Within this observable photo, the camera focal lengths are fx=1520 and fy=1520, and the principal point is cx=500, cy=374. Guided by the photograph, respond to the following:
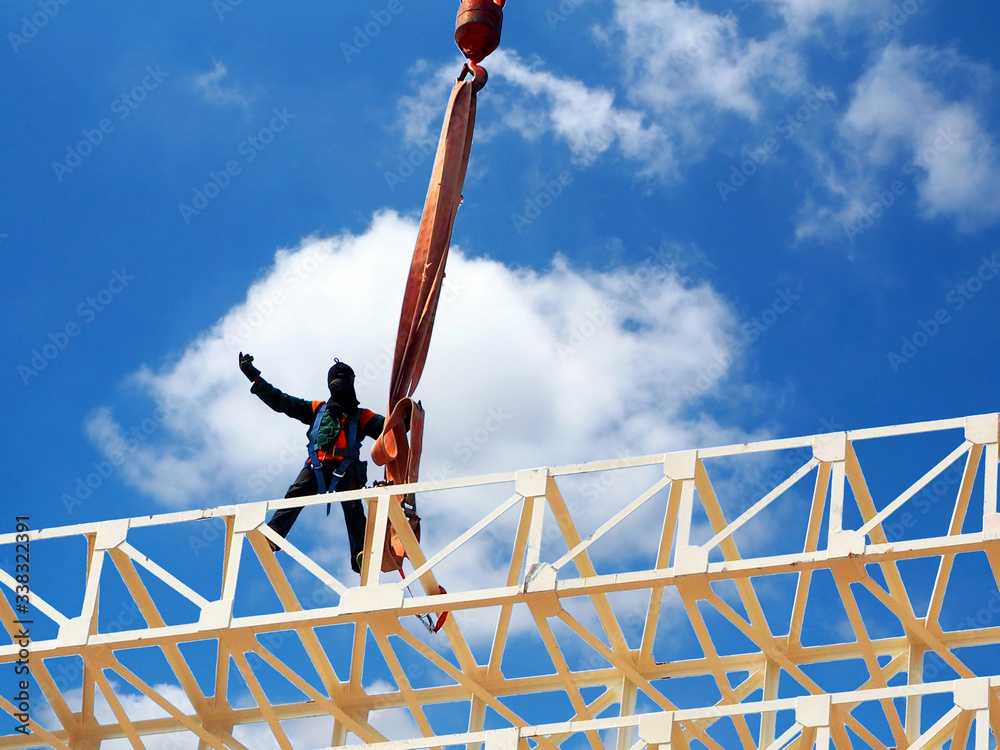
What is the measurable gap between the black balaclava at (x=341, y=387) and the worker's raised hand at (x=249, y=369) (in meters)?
0.78

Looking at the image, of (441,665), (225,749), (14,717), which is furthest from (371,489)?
(14,717)

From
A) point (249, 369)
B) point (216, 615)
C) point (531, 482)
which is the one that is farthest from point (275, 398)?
point (531, 482)

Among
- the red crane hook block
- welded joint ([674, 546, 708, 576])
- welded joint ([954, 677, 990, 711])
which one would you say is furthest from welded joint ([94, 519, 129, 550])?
welded joint ([954, 677, 990, 711])

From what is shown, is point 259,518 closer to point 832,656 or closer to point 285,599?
point 285,599

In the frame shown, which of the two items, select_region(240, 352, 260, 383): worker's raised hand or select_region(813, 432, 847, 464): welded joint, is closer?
select_region(813, 432, 847, 464): welded joint

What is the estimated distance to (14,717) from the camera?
15.2 meters

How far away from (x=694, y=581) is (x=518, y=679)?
9.85 feet

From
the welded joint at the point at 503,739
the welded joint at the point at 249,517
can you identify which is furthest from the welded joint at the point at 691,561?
the welded joint at the point at 249,517

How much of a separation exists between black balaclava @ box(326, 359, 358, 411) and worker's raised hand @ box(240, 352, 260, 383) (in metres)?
0.78

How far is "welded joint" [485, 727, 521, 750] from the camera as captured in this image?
494 inches

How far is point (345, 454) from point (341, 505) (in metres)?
0.66

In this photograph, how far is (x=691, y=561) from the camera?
508 inches

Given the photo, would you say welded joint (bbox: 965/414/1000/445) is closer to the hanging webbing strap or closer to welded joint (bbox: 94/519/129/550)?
the hanging webbing strap

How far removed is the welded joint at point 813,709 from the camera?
1212 centimetres
